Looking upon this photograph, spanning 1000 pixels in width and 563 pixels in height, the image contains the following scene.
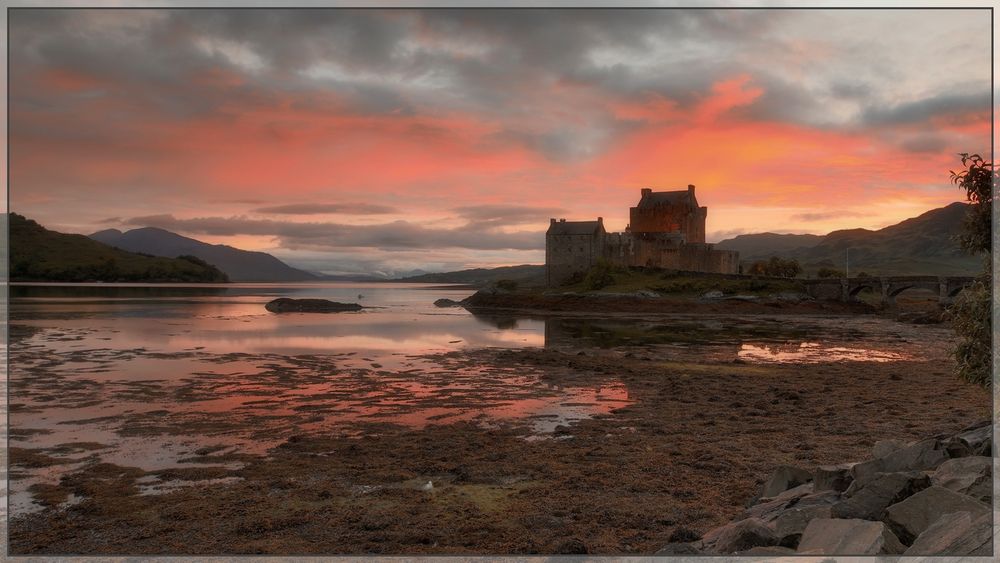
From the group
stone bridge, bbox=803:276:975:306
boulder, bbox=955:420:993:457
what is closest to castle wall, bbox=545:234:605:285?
stone bridge, bbox=803:276:975:306

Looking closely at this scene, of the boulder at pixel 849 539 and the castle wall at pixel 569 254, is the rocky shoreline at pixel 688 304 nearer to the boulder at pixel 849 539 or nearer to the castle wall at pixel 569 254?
the castle wall at pixel 569 254

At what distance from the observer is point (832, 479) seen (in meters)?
8.44

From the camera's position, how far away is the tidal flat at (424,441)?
27.6ft

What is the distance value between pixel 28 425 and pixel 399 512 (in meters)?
11.7

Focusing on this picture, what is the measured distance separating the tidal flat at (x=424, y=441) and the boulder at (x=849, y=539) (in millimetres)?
1865

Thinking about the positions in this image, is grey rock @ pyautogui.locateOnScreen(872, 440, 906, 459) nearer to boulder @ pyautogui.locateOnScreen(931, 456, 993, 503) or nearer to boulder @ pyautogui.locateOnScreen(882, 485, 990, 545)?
boulder @ pyautogui.locateOnScreen(931, 456, 993, 503)

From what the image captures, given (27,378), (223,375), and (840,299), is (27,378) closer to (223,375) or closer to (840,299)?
(223,375)

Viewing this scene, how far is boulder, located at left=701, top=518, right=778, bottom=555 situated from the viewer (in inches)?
259

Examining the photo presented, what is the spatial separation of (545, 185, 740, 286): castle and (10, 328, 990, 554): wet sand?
80.0 m

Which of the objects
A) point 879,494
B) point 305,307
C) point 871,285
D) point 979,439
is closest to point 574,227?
point 871,285

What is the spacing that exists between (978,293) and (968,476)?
2713 mm

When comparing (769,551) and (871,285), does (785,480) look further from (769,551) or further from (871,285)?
(871,285)

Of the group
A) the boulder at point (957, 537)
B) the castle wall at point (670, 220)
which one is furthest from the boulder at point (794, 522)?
the castle wall at point (670, 220)

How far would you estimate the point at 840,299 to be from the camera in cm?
7981
